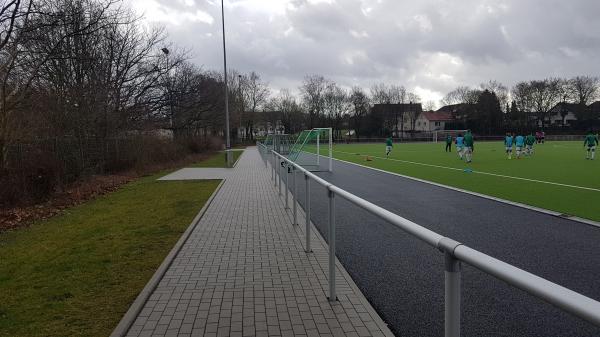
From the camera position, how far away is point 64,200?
40.1 feet

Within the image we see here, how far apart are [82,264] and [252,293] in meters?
2.54

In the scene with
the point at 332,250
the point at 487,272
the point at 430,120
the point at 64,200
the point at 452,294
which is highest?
the point at 430,120

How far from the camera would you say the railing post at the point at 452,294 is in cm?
211

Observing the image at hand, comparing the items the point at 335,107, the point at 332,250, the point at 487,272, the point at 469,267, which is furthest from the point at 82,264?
the point at 335,107

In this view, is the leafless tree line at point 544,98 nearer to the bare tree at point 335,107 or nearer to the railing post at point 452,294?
the bare tree at point 335,107

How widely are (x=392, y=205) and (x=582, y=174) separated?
37.2ft

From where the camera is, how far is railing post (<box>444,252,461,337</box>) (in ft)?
6.91

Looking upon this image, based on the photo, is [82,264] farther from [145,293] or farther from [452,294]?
[452,294]

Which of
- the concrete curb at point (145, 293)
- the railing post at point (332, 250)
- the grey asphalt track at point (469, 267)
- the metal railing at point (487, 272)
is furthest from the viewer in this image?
the railing post at point (332, 250)

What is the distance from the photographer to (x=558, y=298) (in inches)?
57.5

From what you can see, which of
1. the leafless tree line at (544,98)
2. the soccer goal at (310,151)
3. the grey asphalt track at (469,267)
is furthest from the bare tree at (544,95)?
the grey asphalt track at (469,267)

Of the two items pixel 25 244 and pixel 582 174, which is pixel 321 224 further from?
pixel 582 174

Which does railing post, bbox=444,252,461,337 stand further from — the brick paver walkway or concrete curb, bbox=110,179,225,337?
concrete curb, bbox=110,179,225,337

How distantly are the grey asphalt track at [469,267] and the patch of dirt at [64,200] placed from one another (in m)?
5.70
